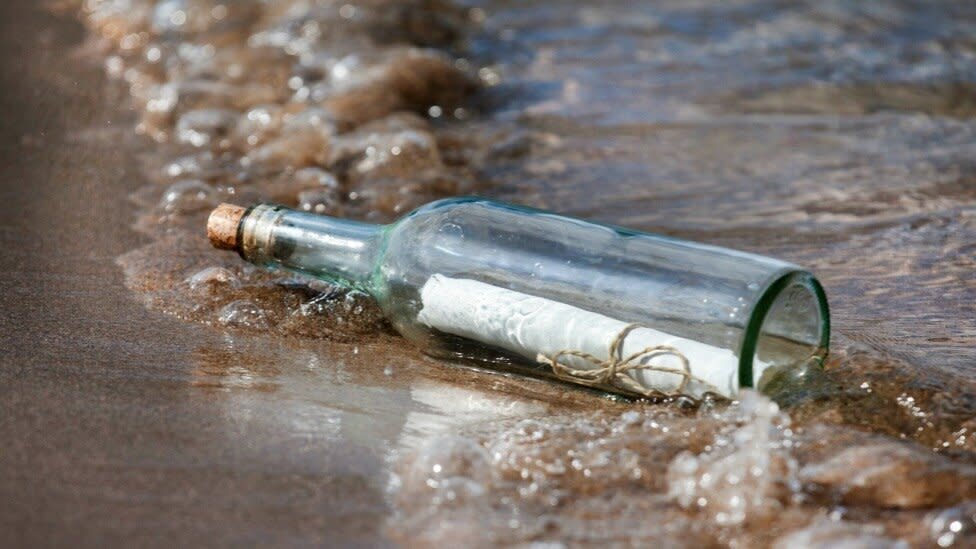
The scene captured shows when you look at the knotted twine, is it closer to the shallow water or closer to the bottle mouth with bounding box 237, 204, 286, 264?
the shallow water

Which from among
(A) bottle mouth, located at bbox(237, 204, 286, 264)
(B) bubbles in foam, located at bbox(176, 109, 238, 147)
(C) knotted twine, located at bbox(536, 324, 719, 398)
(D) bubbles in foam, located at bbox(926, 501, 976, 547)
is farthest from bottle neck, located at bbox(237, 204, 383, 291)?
(B) bubbles in foam, located at bbox(176, 109, 238, 147)

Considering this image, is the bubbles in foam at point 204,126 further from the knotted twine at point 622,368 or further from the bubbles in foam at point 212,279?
the knotted twine at point 622,368

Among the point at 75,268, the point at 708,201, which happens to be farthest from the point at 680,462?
the point at 708,201

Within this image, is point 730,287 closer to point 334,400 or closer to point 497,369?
point 497,369

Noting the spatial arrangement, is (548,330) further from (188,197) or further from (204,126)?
(204,126)

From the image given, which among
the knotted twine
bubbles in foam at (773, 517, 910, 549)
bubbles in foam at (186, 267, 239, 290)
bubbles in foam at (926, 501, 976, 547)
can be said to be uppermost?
the knotted twine

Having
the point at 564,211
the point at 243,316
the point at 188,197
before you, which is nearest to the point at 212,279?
the point at 243,316
